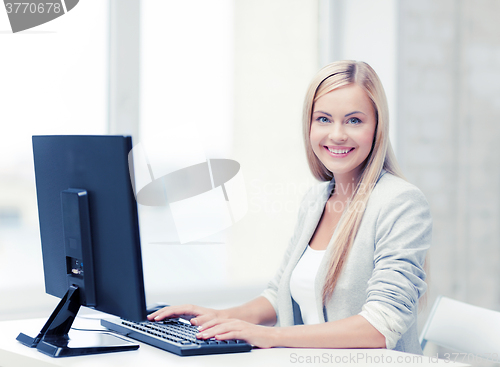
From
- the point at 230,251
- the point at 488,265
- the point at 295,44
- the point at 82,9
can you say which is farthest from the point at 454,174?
the point at 82,9

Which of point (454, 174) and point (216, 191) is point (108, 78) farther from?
point (454, 174)

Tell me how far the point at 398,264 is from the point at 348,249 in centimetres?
19

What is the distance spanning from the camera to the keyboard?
1.05m

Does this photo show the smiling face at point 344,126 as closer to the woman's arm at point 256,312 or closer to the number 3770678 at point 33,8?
the woman's arm at point 256,312

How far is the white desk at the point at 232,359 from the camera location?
3.26 feet

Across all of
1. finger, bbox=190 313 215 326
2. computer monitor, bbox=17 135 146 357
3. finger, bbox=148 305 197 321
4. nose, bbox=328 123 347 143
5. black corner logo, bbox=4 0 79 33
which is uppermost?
black corner logo, bbox=4 0 79 33

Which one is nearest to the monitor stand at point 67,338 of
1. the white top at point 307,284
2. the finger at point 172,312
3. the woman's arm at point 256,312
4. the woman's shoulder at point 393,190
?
the finger at point 172,312

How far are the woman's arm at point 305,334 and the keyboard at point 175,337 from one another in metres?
0.02

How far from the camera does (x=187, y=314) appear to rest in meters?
1.35

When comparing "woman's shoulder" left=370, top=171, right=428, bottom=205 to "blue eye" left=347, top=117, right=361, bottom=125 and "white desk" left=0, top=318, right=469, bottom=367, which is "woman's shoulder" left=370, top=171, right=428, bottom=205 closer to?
"blue eye" left=347, top=117, right=361, bottom=125

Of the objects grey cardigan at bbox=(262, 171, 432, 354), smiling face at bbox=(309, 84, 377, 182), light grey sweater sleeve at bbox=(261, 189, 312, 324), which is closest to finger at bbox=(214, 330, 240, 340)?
grey cardigan at bbox=(262, 171, 432, 354)

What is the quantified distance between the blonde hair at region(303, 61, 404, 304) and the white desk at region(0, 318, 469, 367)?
0.31 m

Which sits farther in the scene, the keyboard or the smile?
the smile

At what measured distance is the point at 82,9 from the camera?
1.96 meters
